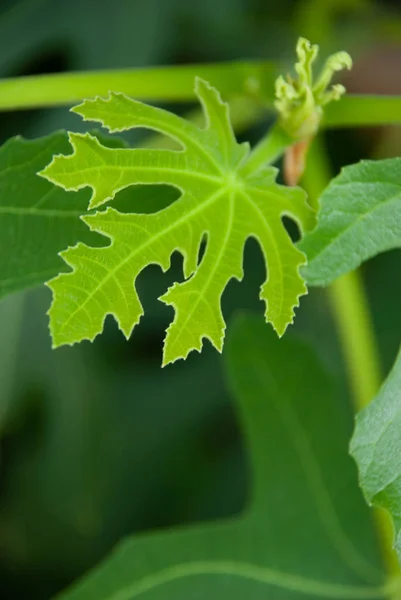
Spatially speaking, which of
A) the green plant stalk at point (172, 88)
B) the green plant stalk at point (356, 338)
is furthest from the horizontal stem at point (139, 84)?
the green plant stalk at point (356, 338)

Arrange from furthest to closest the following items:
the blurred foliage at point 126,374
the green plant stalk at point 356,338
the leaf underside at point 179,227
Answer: the blurred foliage at point 126,374
the green plant stalk at point 356,338
the leaf underside at point 179,227

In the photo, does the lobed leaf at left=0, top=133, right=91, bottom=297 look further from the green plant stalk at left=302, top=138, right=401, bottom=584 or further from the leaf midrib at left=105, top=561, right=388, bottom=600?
the leaf midrib at left=105, top=561, right=388, bottom=600

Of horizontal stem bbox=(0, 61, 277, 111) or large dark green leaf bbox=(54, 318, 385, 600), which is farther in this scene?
large dark green leaf bbox=(54, 318, 385, 600)

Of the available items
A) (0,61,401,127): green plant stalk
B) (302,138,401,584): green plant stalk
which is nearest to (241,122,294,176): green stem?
(0,61,401,127): green plant stalk

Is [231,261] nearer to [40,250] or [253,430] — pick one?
[40,250]

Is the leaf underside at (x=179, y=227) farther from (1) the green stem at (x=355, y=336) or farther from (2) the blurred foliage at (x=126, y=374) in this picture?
(2) the blurred foliage at (x=126, y=374)

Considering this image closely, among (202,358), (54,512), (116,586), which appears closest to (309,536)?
(116,586)

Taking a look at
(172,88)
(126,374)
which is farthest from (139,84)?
(126,374)
